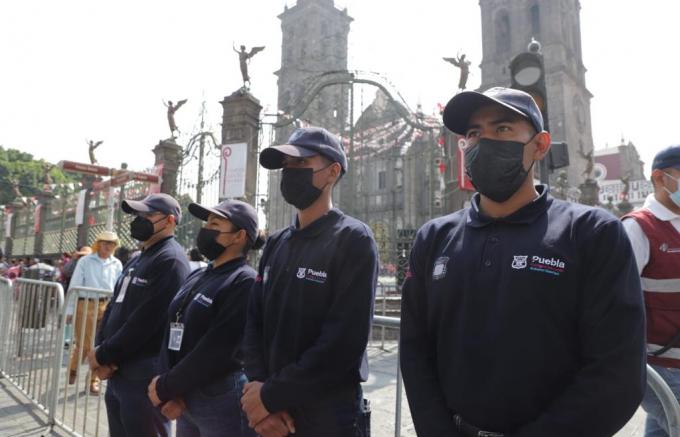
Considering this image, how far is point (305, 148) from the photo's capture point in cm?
224

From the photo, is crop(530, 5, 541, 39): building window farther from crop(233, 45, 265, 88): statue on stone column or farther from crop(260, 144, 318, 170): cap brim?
crop(260, 144, 318, 170): cap brim

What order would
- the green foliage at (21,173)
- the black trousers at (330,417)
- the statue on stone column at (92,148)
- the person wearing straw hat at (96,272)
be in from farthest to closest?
the green foliage at (21,173) → the statue on stone column at (92,148) → the person wearing straw hat at (96,272) → the black trousers at (330,417)

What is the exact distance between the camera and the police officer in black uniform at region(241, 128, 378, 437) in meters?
1.82

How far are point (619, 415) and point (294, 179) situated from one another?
157 cm

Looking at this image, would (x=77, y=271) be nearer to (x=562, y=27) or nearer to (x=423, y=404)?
(x=423, y=404)

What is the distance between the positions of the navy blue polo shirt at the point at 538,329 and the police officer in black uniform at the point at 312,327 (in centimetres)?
42

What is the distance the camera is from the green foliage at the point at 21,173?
4196 centimetres

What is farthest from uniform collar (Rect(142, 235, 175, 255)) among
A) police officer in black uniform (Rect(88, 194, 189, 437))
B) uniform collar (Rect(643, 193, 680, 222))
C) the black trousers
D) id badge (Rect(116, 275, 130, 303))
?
uniform collar (Rect(643, 193, 680, 222))

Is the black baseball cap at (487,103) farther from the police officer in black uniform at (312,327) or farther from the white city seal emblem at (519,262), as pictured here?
the police officer in black uniform at (312,327)

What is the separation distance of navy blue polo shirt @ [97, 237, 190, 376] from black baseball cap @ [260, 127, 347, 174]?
1089 mm

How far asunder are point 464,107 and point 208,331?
1587 mm

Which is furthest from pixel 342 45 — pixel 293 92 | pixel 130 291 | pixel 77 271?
pixel 130 291

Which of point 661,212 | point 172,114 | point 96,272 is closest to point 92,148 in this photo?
point 172,114

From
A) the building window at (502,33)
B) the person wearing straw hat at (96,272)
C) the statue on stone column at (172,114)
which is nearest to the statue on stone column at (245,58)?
the statue on stone column at (172,114)
